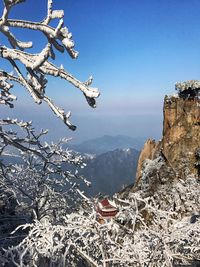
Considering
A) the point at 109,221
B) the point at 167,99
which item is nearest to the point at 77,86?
the point at 109,221

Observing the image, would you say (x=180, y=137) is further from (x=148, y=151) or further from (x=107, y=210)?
(x=107, y=210)

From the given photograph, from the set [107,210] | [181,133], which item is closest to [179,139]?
[181,133]

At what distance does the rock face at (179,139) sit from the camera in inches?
816

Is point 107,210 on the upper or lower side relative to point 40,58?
lower

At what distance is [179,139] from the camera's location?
2270 cm

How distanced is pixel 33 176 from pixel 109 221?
11.4m

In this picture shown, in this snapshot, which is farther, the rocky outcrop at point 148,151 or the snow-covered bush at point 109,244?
the rocky outcrop at point 148,151

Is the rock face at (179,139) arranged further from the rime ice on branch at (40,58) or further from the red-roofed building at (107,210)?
the rime ice on branch at (40,58)

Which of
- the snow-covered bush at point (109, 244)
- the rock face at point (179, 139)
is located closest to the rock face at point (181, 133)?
the rock face at point (179, 139)

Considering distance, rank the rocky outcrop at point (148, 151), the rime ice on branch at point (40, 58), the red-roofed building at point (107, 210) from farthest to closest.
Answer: the rocky outcrop at point (148, 151) → the red-roofed building at point (107, 210) → the rime ice on branch at point (40, 58)

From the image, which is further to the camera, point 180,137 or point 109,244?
point 180,137

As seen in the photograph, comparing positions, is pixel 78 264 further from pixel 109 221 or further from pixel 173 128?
pixel 173 128

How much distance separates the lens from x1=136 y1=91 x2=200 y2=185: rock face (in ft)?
→ 68.0

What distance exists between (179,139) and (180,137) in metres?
0.19
